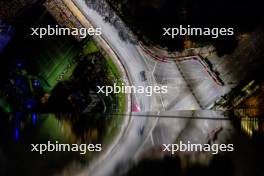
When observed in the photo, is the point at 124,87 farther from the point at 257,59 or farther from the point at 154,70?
the point at 257,59

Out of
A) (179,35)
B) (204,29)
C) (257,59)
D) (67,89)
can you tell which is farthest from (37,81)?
(257,59)

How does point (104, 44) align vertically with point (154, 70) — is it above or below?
above

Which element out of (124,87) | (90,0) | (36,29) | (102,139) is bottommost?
(102,139)

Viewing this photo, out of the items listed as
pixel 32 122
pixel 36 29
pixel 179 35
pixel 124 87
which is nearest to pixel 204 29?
pixel 179 35

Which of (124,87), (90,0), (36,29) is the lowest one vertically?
(124,87)

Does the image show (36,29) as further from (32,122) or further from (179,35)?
(179,35)

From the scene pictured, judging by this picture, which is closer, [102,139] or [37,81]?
[102,139]

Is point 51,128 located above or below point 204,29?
below

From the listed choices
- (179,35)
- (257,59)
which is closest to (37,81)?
(179,35)
